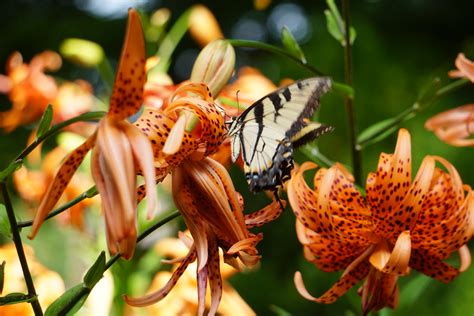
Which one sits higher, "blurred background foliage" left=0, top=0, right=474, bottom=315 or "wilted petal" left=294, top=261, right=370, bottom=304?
"wilted petal" left=294, top=261, right=370, bottom=304

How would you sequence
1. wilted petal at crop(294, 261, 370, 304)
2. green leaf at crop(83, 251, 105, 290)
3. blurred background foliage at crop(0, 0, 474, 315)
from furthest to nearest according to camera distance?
blurred background foliage at crop(0, 0, 474, 315) < wilted petal at crop(294, 261, 370, 304) < green leaf at crop(83, 251, 105, 290)

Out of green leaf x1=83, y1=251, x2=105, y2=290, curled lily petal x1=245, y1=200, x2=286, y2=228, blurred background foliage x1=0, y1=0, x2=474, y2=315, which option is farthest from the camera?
blurred background foliage x1=0, y1=0, x2=474, y2=315

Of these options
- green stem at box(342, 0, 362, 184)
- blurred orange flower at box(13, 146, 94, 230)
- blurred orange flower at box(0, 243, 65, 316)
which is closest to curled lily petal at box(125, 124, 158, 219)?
green stem at box(342, 0, 362, 184)

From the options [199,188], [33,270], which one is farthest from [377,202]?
[33,270]

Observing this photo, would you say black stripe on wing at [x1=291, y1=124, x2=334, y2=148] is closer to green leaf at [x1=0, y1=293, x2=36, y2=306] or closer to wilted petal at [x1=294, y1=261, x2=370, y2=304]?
wilted petal at [x1=294, y1=261, x2=370, y2=304]

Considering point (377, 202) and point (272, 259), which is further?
point (272, 259)

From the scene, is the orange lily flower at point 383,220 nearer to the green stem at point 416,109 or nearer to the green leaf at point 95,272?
the green stem at point 416,109

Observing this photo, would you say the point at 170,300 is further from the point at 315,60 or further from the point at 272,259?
the point at 315,60

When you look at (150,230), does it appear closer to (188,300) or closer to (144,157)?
(144,157)
